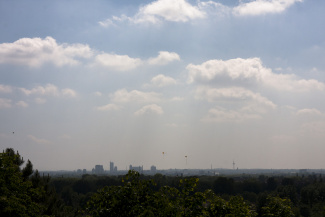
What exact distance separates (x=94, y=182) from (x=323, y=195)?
368 ft

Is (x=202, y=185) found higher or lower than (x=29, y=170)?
lower

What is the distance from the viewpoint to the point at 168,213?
19047 mm

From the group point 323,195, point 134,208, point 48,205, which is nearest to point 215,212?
point 134,208

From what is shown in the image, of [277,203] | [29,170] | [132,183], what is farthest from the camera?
[29,170]

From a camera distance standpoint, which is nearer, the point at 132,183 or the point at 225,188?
the point at 132,183

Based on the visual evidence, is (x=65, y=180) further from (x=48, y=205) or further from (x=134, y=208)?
(x=134, y=208)

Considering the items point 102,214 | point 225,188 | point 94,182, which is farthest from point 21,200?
point 94,182

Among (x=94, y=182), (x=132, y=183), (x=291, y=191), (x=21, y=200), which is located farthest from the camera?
(x=94, y=182)

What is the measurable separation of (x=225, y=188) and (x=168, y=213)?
535ft

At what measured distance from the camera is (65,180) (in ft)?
631

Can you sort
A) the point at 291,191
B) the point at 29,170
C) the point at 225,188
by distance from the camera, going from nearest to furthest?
→ the point at 29,170 < the point at 291,191 < the point at 225,188

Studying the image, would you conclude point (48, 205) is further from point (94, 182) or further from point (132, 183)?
point (94, 182)

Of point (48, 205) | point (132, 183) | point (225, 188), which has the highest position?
point (132, 183)

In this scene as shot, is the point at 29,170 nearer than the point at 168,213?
No
